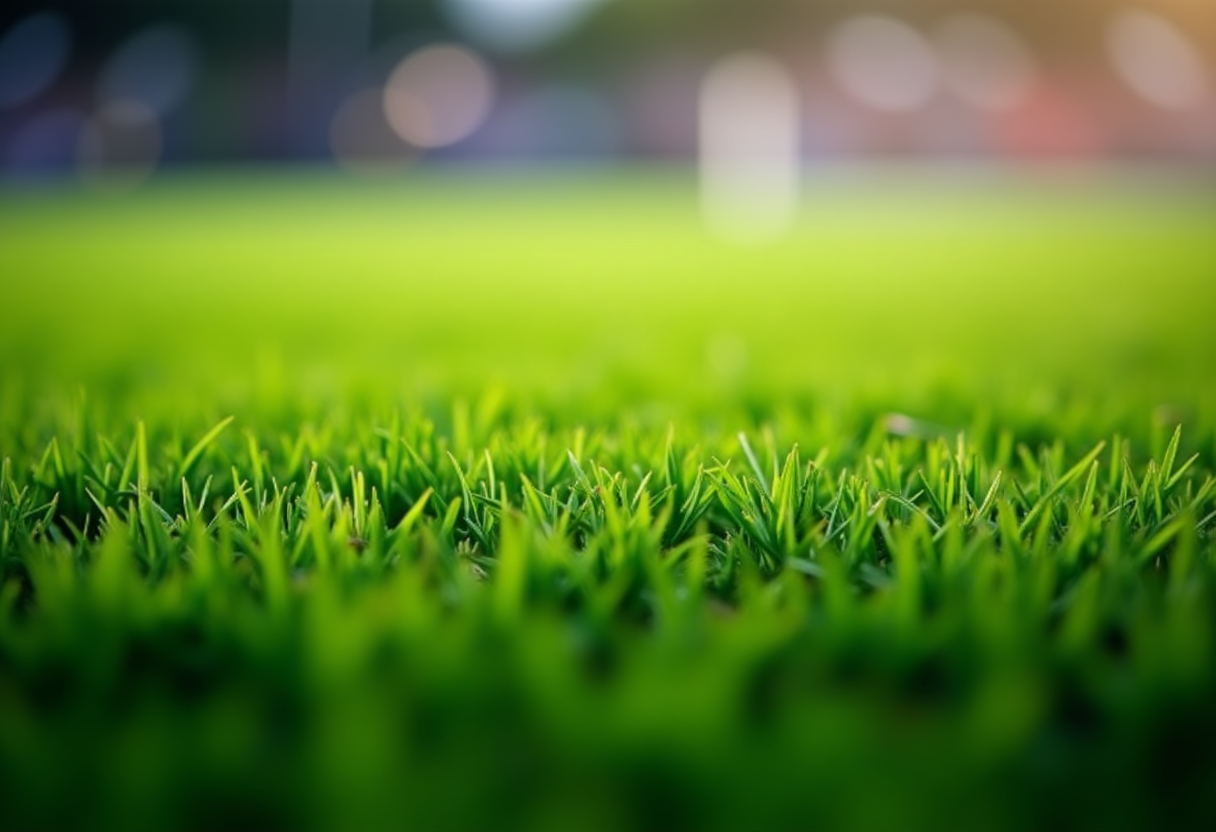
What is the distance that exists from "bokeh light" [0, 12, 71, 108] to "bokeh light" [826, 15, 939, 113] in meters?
18.1

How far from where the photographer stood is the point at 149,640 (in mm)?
940

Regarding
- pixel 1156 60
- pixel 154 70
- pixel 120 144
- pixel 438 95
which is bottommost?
pixel 120 144

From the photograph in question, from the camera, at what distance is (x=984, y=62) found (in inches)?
1099

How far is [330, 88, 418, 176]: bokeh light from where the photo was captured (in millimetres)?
33534

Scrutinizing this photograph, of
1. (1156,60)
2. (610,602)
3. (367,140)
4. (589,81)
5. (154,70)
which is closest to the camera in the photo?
(610,602)

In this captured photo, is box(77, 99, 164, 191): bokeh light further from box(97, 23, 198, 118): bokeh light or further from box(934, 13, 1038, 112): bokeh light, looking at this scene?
box(934, 13, 1038, 112): bokeh light

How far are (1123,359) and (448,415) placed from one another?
2.05 meters

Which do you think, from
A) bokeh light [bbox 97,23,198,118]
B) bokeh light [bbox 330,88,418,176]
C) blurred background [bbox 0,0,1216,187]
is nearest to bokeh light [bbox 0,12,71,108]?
blurred background [bbox 0,0,1216,187]

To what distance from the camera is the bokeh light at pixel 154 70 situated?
26.6 meters

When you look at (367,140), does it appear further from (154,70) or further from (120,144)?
(154,70)

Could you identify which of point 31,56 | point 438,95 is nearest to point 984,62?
point 438,95

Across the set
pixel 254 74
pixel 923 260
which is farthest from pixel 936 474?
pixel 254 74

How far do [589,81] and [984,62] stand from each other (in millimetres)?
11342

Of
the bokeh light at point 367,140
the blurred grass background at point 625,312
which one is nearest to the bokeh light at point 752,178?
the blurred grass background at point 625,312
